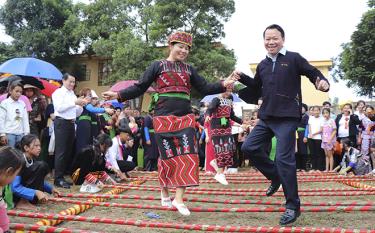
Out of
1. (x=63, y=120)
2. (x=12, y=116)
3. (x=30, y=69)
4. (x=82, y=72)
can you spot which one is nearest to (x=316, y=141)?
(x=63, y=120)

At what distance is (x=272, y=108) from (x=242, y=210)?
3.34 feet

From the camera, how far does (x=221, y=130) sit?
7168 millimetres

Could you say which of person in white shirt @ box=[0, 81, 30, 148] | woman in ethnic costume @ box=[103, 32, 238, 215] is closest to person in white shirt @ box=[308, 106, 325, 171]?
woman in ethnic costume @ box=[103, 32, 238, 215]

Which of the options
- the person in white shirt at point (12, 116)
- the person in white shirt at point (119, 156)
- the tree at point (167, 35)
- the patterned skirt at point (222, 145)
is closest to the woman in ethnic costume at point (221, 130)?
the patterned skirt at point (222, 145)

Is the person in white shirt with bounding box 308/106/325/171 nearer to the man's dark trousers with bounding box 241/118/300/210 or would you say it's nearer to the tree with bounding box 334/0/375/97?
the man's dark trousers with bounding box 241/118/300/210

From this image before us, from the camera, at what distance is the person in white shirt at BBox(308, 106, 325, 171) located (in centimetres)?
967

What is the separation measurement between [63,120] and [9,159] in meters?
3.42

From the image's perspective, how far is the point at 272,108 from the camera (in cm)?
409

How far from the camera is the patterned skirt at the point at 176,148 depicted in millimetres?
4293

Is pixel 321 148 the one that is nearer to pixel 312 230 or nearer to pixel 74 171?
pixel 74 171

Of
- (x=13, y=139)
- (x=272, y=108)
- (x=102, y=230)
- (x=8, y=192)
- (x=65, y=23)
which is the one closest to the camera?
(x=102, y=230)

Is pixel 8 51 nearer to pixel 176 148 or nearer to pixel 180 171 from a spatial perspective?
pixel 176 148

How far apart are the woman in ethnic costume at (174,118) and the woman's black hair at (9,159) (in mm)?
1454

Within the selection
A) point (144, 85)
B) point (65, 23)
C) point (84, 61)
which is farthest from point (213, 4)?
point (144, 85)
